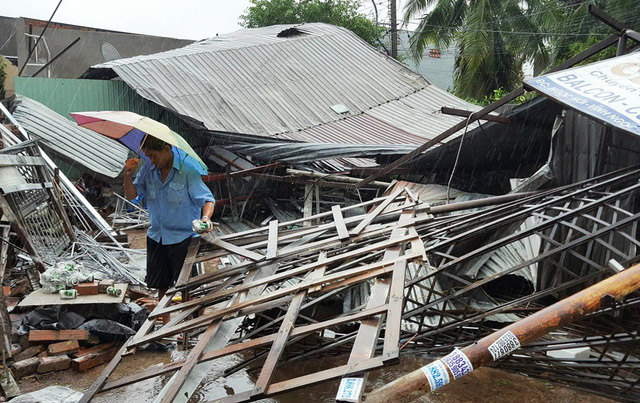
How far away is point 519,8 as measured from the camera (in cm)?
2350

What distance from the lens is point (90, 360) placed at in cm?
514

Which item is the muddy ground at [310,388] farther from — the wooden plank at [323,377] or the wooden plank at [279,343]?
the wooden plank at [323,377]

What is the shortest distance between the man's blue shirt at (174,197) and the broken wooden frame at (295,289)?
28 cm

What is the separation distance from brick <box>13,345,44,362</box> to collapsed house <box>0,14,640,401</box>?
1.38 metres

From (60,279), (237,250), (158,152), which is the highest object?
(158,152)

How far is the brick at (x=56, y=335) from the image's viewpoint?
524 cm

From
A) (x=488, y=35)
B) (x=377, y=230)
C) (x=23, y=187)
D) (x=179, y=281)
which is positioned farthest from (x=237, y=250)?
(x=488, y=35)

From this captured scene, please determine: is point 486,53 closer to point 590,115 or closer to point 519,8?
point 519,8

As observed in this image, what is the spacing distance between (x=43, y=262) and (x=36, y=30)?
17.6 meters

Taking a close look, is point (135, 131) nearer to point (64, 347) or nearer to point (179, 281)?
point (179, 281)

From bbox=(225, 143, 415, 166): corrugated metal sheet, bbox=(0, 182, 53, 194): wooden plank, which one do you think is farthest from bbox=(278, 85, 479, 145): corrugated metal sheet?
bbox=(0, 182, 53, 194): wooden plank

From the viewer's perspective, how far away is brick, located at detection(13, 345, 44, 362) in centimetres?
509

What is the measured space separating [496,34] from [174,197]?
70.8 feet

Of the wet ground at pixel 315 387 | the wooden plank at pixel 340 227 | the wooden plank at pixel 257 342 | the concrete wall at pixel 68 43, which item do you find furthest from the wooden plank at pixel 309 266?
the concrete wall at pixel 68 43
